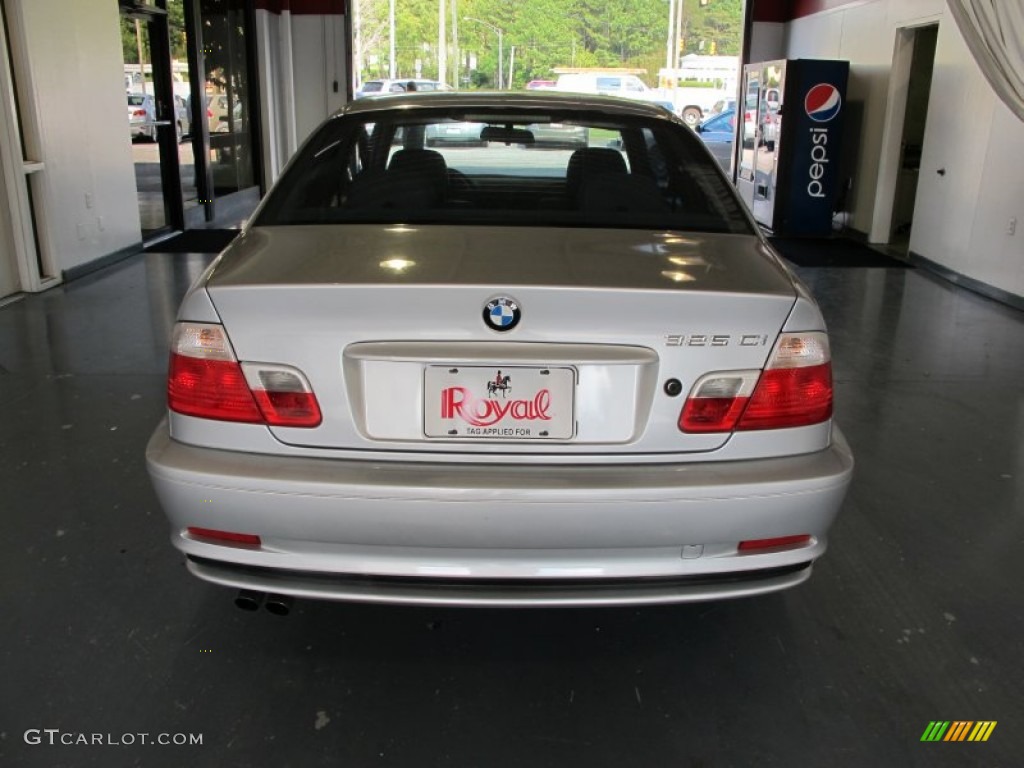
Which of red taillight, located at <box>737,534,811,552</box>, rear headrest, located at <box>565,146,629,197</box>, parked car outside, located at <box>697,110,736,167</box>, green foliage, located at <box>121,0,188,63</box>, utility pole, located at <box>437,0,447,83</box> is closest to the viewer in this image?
red taillight, located at <box>737,534,811,552</box>

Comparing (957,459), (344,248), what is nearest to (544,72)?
(957,459)

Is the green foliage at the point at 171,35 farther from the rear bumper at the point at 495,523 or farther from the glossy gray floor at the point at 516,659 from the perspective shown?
the rear bumper at the point at 495,523

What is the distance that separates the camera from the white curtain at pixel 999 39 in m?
5.02

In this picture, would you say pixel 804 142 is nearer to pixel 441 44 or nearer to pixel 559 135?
pixel 559 135

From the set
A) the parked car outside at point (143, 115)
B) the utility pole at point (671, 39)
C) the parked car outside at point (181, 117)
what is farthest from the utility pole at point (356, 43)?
the utility pole at point (671, 39)

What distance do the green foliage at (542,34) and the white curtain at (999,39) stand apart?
10.6 metres

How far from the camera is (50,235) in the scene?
650 cm

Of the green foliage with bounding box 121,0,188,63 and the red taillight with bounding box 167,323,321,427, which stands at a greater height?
the green foliage with bounding box 121,0,188,63

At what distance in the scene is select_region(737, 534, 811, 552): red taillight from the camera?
1854 mm

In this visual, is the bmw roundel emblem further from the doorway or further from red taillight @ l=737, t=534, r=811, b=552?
the doorway

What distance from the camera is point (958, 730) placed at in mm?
1990

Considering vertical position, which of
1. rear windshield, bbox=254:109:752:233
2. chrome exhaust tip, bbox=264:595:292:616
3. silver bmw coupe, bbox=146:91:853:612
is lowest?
chrome exhaust tip, bbox=264:595:292:616

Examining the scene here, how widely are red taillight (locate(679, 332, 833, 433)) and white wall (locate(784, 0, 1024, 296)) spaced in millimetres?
5415

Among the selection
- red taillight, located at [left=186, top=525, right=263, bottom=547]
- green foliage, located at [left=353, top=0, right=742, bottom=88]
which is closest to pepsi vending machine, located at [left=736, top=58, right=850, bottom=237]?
green foliage, located at [left=353, top=0, right=742, bottom=88]
